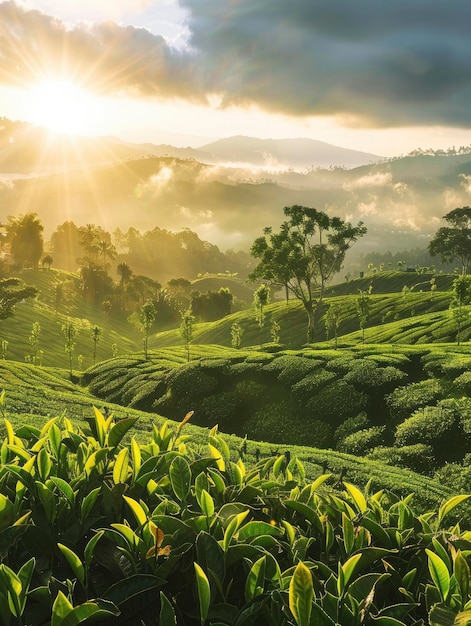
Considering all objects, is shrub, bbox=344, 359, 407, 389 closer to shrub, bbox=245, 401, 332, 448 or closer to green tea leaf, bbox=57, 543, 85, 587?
shrub, bbox=245, 401, 332, 448

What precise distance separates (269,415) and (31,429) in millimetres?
25406

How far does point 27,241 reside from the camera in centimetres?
12538

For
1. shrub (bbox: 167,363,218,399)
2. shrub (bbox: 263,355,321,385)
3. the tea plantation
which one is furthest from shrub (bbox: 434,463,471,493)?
shrub (bbox: 167,363,218,399)

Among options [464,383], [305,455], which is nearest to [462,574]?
[305,455]

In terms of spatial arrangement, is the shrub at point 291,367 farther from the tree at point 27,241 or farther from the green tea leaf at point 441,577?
the tree at point 27,241

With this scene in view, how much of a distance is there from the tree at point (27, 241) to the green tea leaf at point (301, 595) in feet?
433

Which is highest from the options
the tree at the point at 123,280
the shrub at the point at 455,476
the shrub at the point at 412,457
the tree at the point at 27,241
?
the tree at the point at 27,241

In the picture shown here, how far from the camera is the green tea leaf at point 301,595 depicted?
2.21 m

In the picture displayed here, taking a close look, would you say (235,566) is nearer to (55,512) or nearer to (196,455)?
(55,512)

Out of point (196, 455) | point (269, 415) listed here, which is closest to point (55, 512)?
point (196, 455)

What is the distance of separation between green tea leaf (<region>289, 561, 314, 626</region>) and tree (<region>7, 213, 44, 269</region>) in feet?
433

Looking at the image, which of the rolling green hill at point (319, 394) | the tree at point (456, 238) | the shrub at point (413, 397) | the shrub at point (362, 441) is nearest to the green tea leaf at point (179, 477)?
the rolling green hill at point (319, 394)

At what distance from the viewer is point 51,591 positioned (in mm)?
2584

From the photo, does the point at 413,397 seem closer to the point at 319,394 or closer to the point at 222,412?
the point at 319,394
